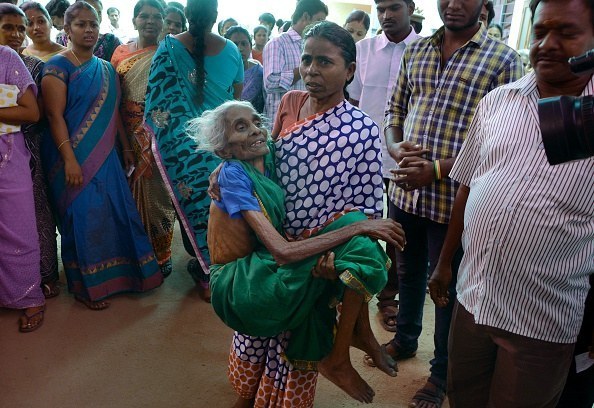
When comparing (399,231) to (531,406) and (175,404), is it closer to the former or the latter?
(531,406)

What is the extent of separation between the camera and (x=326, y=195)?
5.45 feet

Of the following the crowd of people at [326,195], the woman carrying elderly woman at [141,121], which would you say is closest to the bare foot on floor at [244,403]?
the crowd of people at [326,195]

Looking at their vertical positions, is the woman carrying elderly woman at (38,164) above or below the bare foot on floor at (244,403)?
above

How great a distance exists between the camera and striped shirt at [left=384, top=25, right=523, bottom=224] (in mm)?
1840

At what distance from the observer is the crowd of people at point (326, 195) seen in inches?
49.7

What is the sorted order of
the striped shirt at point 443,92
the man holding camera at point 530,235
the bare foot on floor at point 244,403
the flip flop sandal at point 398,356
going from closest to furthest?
the man holding camera at point 530,235
the striped shirt at point 443,92
the bare foot on floor at point 244,403
the flip flop sandal at point 398,356

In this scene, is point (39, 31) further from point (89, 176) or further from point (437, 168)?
point (437, 168)

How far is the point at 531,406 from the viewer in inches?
52.2

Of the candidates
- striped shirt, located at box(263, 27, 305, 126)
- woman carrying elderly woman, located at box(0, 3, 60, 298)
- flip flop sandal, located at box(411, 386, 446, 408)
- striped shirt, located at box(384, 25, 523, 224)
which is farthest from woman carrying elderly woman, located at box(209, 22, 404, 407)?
striped shirt, located at box(263, 27, 305, 126)

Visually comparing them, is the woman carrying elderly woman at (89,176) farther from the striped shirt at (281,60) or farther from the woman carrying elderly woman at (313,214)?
the woman carrying elderly woman at (313,214)

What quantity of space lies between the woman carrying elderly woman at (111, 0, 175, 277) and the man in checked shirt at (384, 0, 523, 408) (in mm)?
1584

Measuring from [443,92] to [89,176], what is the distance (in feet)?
6.74

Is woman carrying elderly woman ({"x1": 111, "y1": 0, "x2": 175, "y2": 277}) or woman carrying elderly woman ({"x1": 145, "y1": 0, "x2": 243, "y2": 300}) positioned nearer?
woman carrying elderly woman ({"x1": 145, "y1": 0, "x2": 243, "y2": 300})

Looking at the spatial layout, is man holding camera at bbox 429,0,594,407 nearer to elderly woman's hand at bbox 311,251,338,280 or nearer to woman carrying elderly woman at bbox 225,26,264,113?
elderly woman's hand at bbox 311,251,338,280
